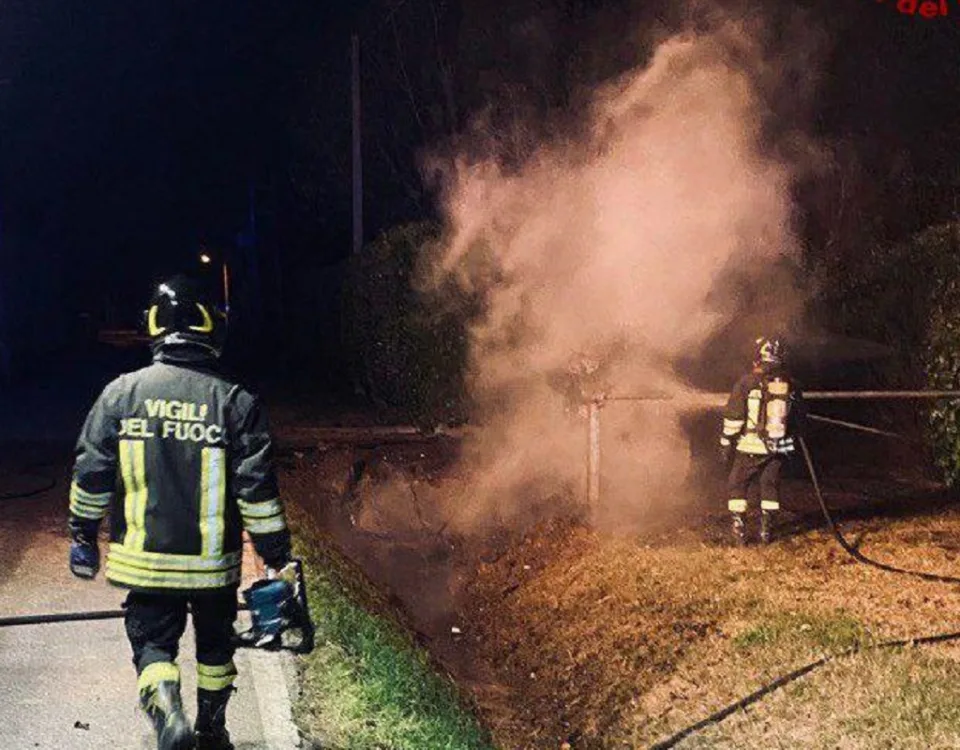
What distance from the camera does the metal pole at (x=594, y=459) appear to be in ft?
25.9

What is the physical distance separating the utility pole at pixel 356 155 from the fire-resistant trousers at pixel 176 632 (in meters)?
13.4

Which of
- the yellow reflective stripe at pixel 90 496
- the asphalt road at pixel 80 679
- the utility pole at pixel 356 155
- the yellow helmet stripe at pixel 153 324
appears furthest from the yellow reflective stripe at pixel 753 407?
the utility pole at pixel 356 155

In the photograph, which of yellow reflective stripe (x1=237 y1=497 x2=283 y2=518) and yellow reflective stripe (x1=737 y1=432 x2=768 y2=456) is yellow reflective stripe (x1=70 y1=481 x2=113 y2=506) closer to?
yellow reflective stripe (x1=237 y1=497 x2=283 y2=518)

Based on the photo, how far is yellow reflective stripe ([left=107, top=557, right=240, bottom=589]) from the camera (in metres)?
3.59

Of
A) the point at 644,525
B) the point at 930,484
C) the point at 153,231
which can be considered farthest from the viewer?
the point at 153,231

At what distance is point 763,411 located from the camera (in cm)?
747

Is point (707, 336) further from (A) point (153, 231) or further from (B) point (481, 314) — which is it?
(A) point (153, 231)

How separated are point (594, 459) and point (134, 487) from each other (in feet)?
16.4

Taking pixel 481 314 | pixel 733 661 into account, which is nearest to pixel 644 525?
pixel 733 661

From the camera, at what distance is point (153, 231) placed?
47031 millimetres

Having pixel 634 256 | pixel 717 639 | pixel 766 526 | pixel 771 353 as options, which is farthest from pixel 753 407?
pixel 634 256

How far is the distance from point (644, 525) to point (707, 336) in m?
4.22

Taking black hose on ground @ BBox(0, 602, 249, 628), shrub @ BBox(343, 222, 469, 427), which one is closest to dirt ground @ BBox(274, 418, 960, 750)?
shrub @ BBox(343, 222, 469, 427)

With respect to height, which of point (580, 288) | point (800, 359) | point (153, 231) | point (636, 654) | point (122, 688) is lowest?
point (636, 654)
